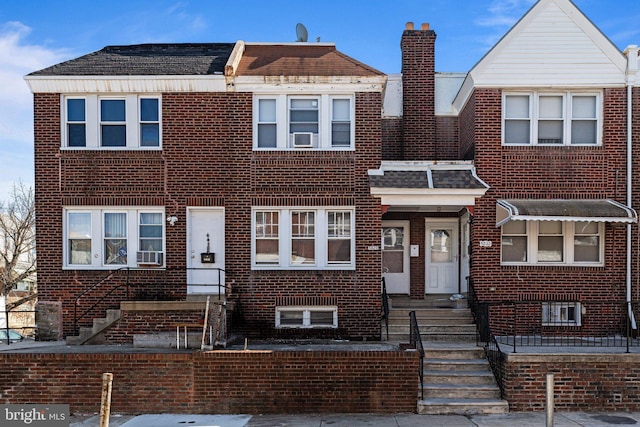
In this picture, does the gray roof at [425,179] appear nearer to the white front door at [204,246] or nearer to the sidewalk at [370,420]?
the white front door at [204,246]

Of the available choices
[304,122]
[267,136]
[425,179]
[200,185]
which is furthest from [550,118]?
[200,185]

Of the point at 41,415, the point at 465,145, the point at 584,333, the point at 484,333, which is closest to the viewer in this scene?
the point at 41,415

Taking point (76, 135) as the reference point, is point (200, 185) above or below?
below

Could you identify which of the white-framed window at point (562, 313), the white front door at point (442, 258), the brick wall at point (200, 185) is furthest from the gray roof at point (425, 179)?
the white-framed window at point (562, 313)

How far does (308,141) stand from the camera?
43.3 ft

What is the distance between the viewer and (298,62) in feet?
44.7

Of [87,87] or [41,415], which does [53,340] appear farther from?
[87,87]

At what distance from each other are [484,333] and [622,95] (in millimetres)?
6693

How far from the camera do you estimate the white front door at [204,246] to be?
43.8 feet

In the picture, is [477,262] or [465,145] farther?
[465,145]

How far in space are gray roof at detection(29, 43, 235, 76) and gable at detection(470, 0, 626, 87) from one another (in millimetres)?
6641

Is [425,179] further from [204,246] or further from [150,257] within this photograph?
[150,257]

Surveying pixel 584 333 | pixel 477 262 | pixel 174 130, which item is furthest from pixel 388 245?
pixel 174 130

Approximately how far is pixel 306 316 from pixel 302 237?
1.92 m
